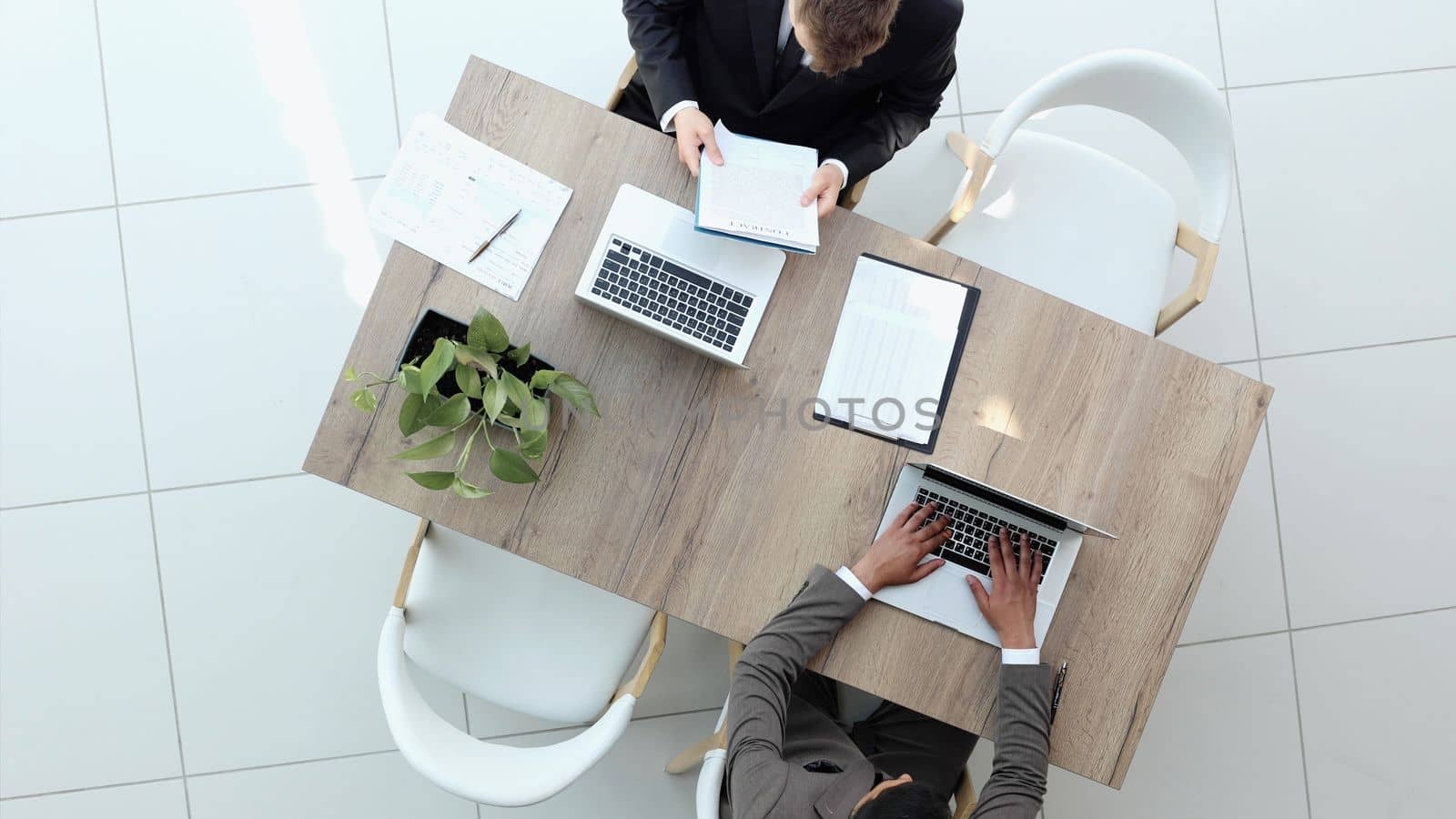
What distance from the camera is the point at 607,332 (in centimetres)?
162

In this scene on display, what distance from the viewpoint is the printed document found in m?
1.64

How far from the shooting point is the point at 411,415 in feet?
4.62

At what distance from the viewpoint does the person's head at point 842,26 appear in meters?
1.38

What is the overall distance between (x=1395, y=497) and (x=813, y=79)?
6.78ft

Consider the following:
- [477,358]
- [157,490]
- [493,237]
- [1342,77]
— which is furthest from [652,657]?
[1342,77]

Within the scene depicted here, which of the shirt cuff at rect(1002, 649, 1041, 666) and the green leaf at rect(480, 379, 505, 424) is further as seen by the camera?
the shirt cuff at rect(1002, 649, 1041, 666)

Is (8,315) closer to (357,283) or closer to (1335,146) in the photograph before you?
(357,283)

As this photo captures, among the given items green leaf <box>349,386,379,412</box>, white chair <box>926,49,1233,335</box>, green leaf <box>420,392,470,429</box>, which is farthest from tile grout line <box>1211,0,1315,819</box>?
green leaf <box>349,386,379,412</box>

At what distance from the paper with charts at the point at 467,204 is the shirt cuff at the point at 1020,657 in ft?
3.50

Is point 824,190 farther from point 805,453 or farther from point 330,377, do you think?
point 330,377

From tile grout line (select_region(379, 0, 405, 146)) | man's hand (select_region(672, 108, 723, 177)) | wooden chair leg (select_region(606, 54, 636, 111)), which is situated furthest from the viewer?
tile grout line (select_region(379, 0, 405, 146))

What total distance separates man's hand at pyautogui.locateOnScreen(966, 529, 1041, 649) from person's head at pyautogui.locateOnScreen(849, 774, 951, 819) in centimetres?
29

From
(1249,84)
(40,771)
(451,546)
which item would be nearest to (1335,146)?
(1249,84)

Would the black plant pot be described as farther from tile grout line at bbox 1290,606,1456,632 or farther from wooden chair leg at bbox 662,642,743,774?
tile grout line at bbox 1290,606,1456,632
